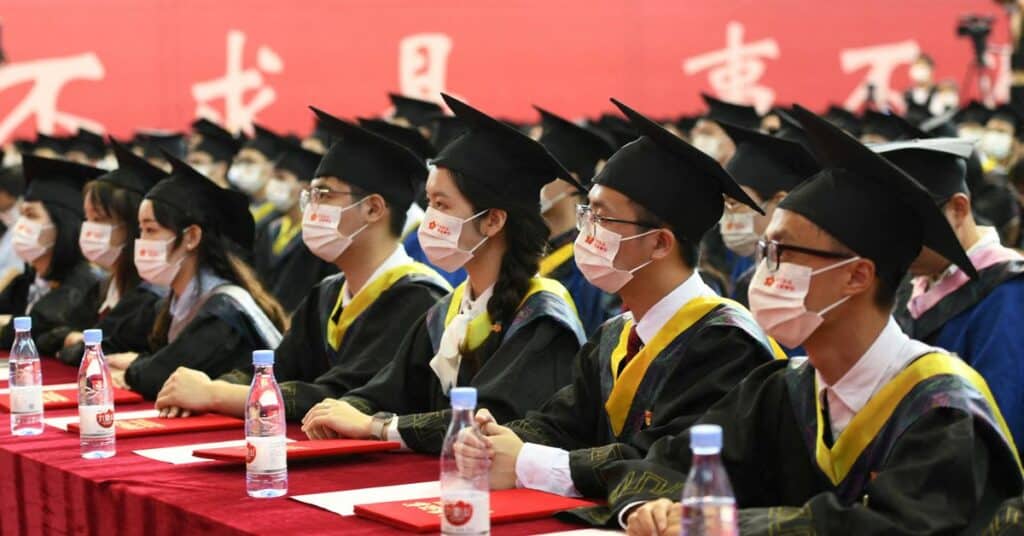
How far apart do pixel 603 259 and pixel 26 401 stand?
164 centimetres

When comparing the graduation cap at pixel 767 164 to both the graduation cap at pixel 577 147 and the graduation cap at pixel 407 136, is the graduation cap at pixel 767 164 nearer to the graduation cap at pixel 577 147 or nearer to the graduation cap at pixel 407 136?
the graduation cap at pixel 577 147

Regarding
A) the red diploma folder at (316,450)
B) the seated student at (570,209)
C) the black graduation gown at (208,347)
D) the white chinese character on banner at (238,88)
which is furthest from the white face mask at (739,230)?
the white chinese character on banner at (238,88)

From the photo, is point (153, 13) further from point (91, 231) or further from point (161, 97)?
point (91, 231)

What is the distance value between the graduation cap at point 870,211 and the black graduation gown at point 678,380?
504 millimetres

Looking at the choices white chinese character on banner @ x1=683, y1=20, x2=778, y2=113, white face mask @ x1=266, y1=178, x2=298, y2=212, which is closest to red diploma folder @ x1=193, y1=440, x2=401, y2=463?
white face mask @ x1=266, y1=178, x2=298, y2=212

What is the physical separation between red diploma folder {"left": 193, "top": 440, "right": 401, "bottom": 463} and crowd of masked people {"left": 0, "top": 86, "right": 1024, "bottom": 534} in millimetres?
86

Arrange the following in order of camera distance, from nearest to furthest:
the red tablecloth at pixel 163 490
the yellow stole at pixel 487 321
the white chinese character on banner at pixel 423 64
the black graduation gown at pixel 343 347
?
the red tablecloth at pixel 163 490, the yellow stole at pixel 487 321, the black graduation gown at pixel 343 347, the white chinese character on banner at pixel 423 64

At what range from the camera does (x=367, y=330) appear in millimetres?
4414

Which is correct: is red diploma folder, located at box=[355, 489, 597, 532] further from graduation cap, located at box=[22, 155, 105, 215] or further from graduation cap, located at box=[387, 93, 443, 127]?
graduation cap, located at box=[387, 93, 443, 127]

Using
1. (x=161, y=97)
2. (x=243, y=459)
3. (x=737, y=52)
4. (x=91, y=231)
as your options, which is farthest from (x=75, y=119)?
(x=243, y=459)

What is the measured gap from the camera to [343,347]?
446 cm

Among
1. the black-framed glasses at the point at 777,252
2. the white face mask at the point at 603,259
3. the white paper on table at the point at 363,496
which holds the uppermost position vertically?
the black-framed glasses at the point at 777,252

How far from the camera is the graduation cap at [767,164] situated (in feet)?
16.7

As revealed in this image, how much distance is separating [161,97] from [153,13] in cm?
67
